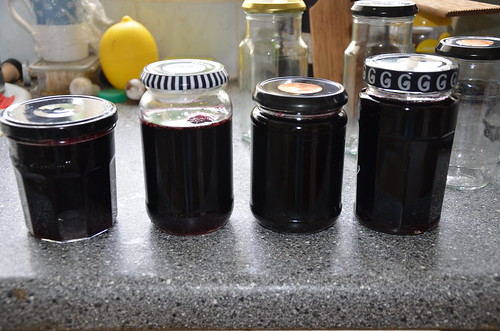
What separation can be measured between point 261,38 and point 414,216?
392 mm

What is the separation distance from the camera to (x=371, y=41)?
0.81m

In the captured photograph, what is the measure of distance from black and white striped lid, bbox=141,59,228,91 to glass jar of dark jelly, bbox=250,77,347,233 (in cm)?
5

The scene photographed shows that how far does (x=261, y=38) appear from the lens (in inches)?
34.9

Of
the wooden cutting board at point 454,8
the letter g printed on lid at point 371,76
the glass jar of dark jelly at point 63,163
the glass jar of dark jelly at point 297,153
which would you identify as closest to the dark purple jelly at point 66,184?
the glass jar of dark jelly at point 63,163

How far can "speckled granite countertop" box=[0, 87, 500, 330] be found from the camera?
552 millimetres

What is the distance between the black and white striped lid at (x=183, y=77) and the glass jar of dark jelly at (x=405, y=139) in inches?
6.4

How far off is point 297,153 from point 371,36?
297 millimetres

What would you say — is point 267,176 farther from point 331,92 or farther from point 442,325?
point 442,325

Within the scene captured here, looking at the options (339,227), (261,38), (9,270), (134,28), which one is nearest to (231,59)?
(134,28)

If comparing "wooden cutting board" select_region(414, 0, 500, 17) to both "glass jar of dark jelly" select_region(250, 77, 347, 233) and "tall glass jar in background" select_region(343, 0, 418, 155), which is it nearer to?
"tall glass jar in background" select_region(343, 0, 418, 155)

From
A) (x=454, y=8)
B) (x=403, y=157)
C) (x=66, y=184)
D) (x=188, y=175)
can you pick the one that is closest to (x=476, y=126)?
(x=454, y=8)

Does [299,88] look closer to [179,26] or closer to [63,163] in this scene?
[63,163]

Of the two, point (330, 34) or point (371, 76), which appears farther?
point (330, 34)

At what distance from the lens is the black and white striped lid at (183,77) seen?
568mm
